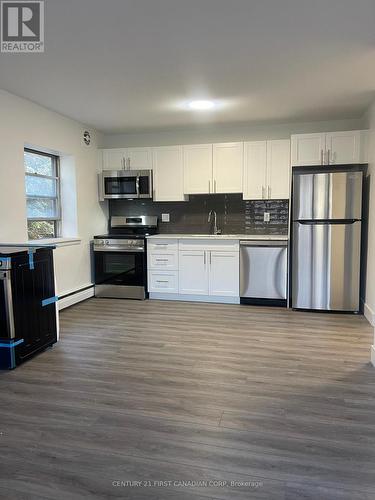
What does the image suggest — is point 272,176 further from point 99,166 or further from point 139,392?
point 139,392

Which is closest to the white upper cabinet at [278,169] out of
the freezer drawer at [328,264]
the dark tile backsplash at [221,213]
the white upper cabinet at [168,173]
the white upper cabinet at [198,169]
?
the dark tile backsplash at [221,213]

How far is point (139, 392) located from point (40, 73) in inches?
107

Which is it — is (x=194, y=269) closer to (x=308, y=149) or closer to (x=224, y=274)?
(x=224, y=274)

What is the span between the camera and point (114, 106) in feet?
13.9

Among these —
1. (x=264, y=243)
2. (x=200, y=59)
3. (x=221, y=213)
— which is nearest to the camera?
(x=200, y=59)

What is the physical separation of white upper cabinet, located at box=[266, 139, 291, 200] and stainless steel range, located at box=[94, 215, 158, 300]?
6.13 feet

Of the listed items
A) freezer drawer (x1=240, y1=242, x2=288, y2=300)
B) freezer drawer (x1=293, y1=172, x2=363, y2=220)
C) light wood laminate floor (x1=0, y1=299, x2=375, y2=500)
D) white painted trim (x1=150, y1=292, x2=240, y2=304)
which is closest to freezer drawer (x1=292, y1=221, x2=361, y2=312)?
freezer drawer (x1=293, y1=172, x2=363, y2=220)

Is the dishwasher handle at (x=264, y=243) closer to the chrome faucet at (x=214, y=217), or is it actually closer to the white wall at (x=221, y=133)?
the chrome faucet at (x=214, y=217)

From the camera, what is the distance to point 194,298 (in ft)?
17.0

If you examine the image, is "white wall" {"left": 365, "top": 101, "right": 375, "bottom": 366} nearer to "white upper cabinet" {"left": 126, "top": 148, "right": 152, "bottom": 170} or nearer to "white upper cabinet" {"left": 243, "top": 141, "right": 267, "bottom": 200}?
"white upper cabinet" {"left": 243, "top": 141, "right": 267, "bottom": 200}

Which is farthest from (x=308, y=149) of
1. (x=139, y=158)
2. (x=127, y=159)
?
(x=127, y=159)

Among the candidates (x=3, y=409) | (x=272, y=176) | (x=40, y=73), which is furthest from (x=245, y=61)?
(x=3, y=409)

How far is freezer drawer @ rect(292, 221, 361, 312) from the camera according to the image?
4426 mm

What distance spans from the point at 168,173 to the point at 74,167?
1.28 m
